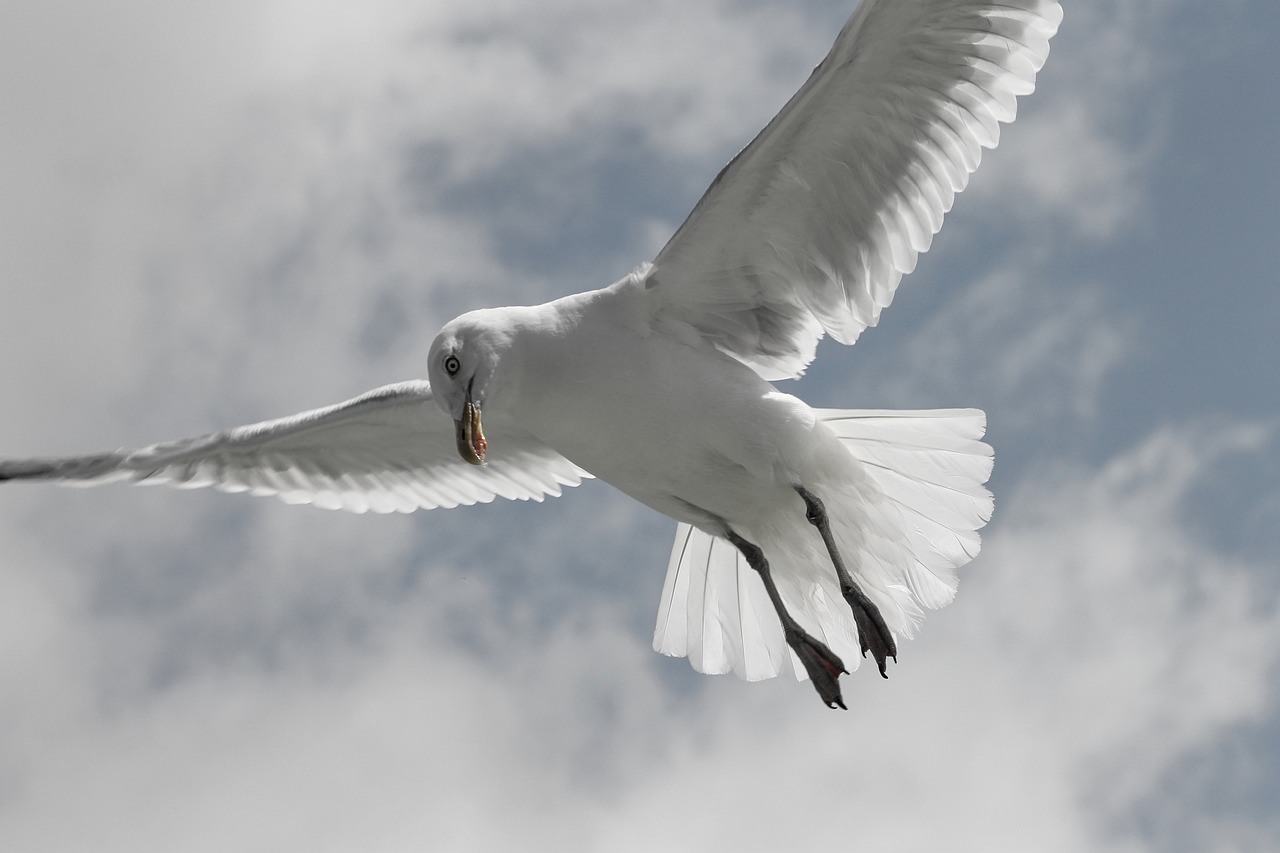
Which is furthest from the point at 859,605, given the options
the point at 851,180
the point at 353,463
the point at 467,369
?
the point at 353,463

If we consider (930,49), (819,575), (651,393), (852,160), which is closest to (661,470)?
(651,393)

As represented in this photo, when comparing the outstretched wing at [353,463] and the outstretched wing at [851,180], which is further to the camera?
the outstretched wing at [353,463]

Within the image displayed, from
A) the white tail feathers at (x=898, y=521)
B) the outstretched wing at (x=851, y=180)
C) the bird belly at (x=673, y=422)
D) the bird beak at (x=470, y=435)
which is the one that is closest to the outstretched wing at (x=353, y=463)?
the bird belly at (x=673, y=422)

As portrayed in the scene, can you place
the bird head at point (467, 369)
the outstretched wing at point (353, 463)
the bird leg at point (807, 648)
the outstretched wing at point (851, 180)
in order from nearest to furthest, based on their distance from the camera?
the outstretched wing at point (851, 180), the bird head at point (467, 369), the bird leg at point (807, 648), the outstretched wing at point (353, 463)

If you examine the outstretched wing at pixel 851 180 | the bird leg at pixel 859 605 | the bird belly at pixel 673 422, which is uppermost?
the outstretched wing at pixel 851 180

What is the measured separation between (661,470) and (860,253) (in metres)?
1.22

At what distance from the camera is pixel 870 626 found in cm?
634

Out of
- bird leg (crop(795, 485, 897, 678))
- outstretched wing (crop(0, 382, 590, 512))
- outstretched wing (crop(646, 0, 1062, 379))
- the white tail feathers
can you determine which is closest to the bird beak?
outstretched wing (crop(646, 0, 1062, 379))

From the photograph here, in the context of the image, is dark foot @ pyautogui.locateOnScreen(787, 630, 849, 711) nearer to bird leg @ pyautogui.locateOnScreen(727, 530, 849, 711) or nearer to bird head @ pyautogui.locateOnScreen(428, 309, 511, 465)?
bird leg @ pyautogui.locateOnScreen(727, 530, 849, 711)

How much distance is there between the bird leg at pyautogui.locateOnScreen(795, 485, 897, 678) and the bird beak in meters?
1.31

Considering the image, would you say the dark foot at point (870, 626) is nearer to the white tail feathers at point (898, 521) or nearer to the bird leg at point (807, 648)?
the bird leg at point (807, 648)

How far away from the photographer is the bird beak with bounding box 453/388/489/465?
19.5 ft

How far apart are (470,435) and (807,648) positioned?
68.8 inches

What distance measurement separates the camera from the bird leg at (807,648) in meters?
6.56
